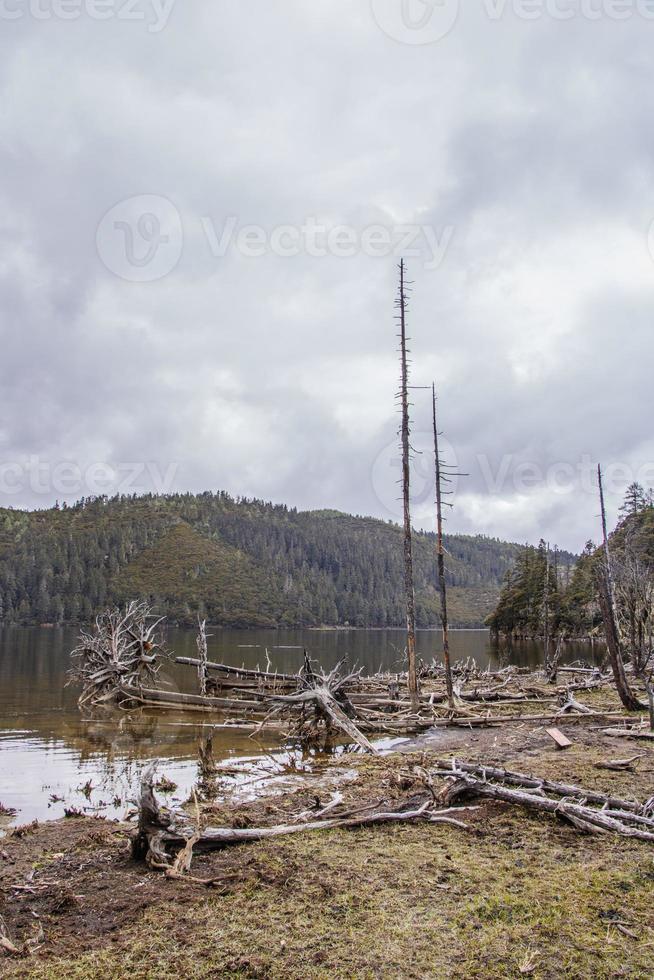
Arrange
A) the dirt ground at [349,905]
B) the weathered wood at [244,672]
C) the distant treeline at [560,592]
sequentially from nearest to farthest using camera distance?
the dirt ground at [349,905], the weathered wood at [244,672], the distant treeline at [560,592]

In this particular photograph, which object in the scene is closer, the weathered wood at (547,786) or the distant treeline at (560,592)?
the weathered wood at (547,786)

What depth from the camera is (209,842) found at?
7973mm

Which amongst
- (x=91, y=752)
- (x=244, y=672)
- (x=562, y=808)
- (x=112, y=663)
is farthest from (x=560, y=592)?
(x=562, y=808)

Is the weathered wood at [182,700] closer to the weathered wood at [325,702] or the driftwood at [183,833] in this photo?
the weathered wood at [325,702]

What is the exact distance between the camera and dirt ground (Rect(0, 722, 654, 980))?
5.12 metres

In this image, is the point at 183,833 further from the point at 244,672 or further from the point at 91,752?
the point at 244,672

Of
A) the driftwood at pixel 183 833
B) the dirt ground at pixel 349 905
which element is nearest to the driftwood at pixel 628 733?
the dirt ground at pixel 349 905

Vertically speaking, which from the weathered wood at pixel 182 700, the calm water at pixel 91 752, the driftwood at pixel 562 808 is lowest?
the calm water at pixel 91 752

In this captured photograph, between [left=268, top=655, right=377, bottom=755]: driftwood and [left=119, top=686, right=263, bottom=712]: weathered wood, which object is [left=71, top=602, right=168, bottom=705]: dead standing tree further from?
[left=268, top=655, right=377, bottom=755]: driftwood

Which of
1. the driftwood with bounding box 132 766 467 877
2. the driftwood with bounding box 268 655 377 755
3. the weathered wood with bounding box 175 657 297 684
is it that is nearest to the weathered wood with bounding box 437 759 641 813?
the driftwood with bounding box 132 766 467 877

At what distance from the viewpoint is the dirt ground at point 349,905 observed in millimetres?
5117

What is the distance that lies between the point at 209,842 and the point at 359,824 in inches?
84.7

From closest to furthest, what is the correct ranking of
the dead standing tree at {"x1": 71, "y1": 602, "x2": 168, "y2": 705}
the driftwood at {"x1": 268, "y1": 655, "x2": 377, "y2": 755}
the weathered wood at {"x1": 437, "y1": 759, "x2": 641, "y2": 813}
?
1. the weathered wood at {"x1": 437, "y1": 759, "x2": 641, "y2": 813}
2. the driftwood at {"x1": 268, "y1": 655, "x2": 377, "y2": 755}
3. the dead standing tree at {"x1": 71, "y1": 602, "x2": 168, "y2": 705}

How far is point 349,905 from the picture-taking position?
6.20 metres
